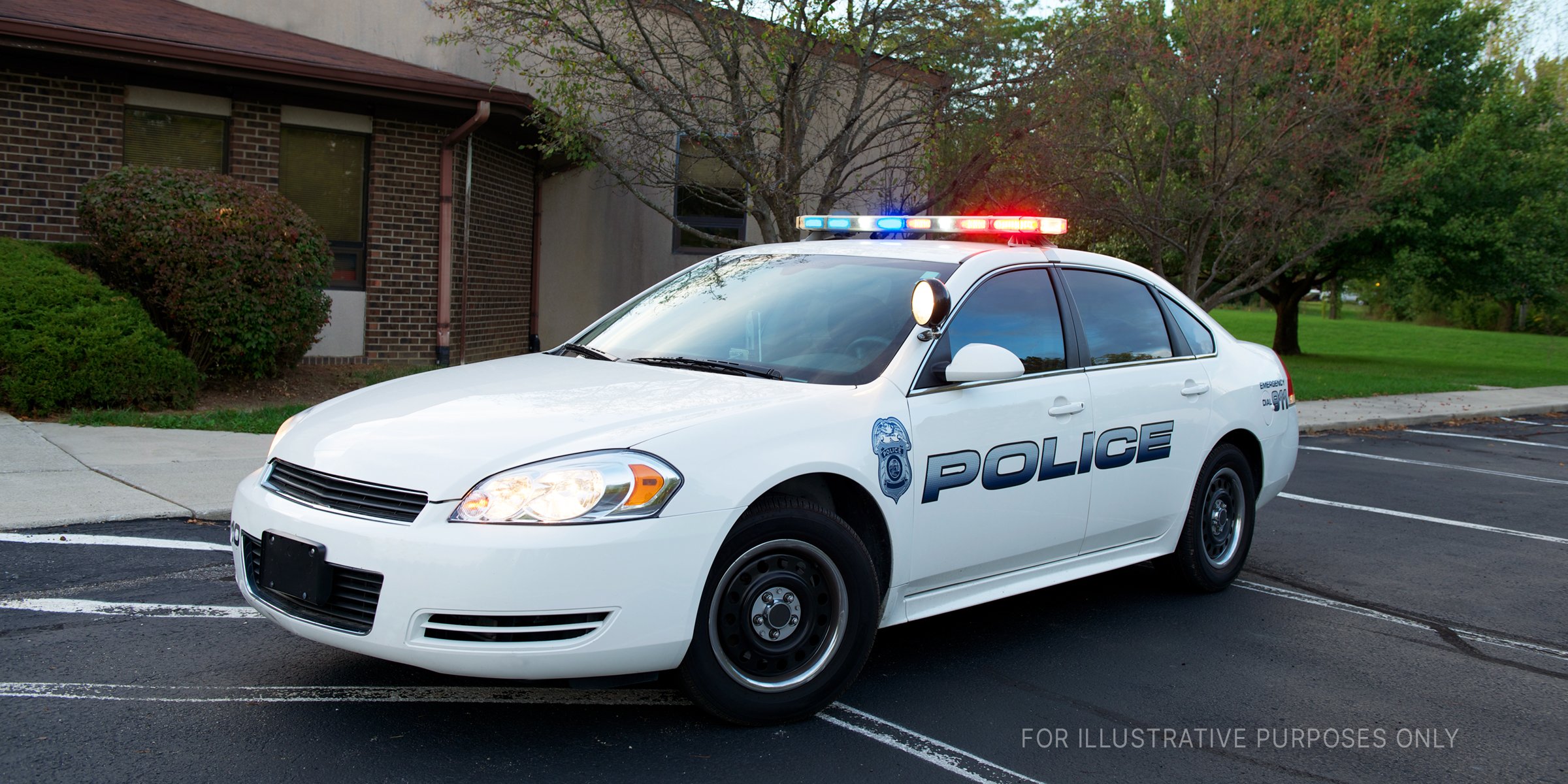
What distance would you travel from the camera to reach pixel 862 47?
1062 cm

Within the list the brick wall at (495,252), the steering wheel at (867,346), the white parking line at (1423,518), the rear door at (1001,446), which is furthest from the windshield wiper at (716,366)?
the brick wall at (495,252)

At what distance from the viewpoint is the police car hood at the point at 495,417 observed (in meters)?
3.66

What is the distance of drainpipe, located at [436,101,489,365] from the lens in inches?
540

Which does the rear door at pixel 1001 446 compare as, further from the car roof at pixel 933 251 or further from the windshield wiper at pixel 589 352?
the windshield wiper at pixel 589 352

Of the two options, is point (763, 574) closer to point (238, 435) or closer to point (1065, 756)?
point (1065, 756)

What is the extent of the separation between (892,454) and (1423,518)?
19.5 feet

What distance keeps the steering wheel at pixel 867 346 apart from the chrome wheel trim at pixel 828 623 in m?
0.89

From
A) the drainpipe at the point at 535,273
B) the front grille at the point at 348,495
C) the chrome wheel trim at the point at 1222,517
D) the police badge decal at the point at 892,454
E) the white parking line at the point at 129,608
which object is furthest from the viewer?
the drainpipe at the point at 535,273

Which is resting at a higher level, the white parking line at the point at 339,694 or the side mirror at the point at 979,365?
the side mirror at the point at 979,365

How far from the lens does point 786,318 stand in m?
4.93

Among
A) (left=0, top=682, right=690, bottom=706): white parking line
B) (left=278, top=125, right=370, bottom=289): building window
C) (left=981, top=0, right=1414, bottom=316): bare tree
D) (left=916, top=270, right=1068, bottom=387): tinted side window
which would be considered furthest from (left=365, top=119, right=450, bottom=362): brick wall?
(left=916, top=270, right=1068, bottom=387): tinted side window

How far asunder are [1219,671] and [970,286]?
1805 mm

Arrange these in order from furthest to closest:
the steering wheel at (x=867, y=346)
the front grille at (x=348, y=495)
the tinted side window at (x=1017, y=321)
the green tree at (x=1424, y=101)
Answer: the green tree at (x=1424, y=101), the tinted side window at (x=1017, y=321), the steering wheel at (x=867, y=346), the front grille at (x=348, y=495)

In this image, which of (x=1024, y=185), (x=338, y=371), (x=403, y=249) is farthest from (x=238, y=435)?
(x=1024, y=185)
